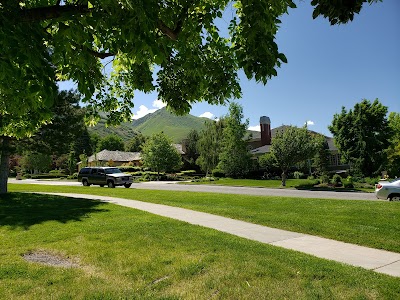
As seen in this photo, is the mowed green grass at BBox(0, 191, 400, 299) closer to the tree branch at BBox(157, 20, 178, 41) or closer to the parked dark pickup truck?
the tree branch at BBox(157, 20, 178, 41)

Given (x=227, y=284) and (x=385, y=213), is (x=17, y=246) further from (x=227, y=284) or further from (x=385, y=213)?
(x=385, y=213)

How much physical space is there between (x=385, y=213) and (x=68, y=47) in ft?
32.6

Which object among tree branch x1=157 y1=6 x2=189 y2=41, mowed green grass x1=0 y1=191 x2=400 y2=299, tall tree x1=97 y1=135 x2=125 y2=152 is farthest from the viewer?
tall tree x1=97 y1=135 x2=125 y2=152

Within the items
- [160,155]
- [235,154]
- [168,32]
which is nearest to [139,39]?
[168,32]

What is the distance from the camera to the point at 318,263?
5457 millimetres

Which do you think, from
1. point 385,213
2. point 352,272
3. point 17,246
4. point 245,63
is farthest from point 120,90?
point 385,213

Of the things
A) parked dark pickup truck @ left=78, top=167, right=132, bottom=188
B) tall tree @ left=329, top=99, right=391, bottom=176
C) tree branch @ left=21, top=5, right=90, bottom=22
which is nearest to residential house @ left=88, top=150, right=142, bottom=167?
parked dark pickup truck @ left=78, top=167, right=132, bottom=188

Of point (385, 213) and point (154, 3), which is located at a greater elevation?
point (154, 3)

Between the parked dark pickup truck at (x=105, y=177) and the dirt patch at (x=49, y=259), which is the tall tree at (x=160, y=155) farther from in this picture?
the dirt patch at (x=49, y=259)

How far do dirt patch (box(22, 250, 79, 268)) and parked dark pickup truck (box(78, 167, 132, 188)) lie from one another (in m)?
23.5

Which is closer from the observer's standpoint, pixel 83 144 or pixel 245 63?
pixel 245 63

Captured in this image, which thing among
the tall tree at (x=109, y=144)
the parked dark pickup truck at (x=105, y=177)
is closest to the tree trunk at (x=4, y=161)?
the parked dark pickup truck at (x=105, y=177)

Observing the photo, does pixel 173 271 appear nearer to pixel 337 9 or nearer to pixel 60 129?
pixel 337 9

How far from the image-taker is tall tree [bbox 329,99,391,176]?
37.0m
